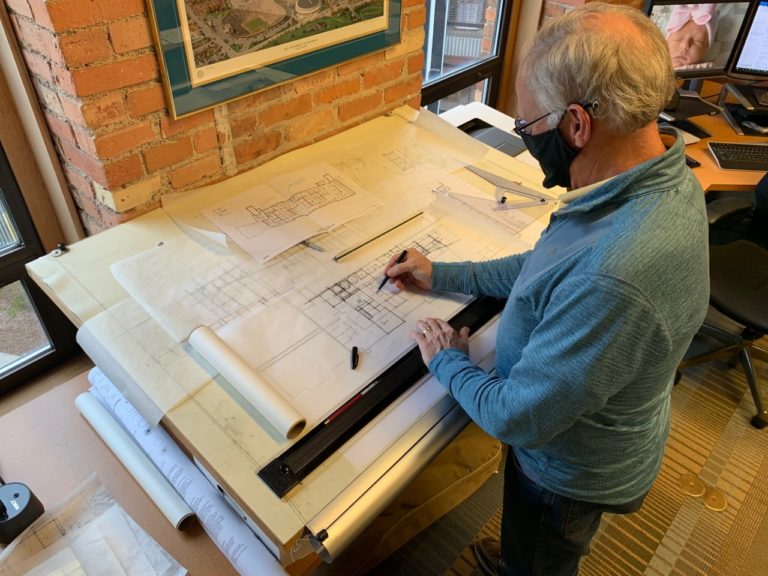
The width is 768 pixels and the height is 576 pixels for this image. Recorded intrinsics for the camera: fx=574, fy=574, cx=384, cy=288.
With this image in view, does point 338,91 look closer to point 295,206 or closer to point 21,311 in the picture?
point 295,206

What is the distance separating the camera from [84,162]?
4.09 feet

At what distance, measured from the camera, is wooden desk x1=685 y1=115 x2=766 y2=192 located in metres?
1.98

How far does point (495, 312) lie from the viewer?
120 centimetres

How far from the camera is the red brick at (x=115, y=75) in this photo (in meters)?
1.09

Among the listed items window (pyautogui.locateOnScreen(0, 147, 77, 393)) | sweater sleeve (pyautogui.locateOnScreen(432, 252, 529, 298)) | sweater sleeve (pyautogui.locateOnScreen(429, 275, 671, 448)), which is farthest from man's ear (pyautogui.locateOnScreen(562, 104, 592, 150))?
window (pyautogui.locateOnScreen(0, 147, 77, 393))

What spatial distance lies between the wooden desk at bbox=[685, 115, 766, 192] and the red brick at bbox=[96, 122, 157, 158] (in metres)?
1.75

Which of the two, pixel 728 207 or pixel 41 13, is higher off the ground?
pixel 41 13

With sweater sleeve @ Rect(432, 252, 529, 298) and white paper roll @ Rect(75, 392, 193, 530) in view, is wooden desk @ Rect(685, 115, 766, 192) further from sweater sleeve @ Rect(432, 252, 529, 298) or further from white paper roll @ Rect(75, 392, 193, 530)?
white paper roll @ Rect(75, 392, 193, 530)

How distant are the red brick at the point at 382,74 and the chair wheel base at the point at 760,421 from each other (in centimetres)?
179

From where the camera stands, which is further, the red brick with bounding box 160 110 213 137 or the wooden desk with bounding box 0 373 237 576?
the red brick with bounding box 160 110 213 137

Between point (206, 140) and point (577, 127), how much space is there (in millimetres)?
886

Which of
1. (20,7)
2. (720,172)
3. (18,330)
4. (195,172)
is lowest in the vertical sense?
(18,330)

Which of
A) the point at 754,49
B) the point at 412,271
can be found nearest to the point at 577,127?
the point at 412,271

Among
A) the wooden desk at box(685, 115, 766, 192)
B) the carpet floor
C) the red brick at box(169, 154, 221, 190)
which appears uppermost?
the red brick at box(169, 154, 221, 190)
